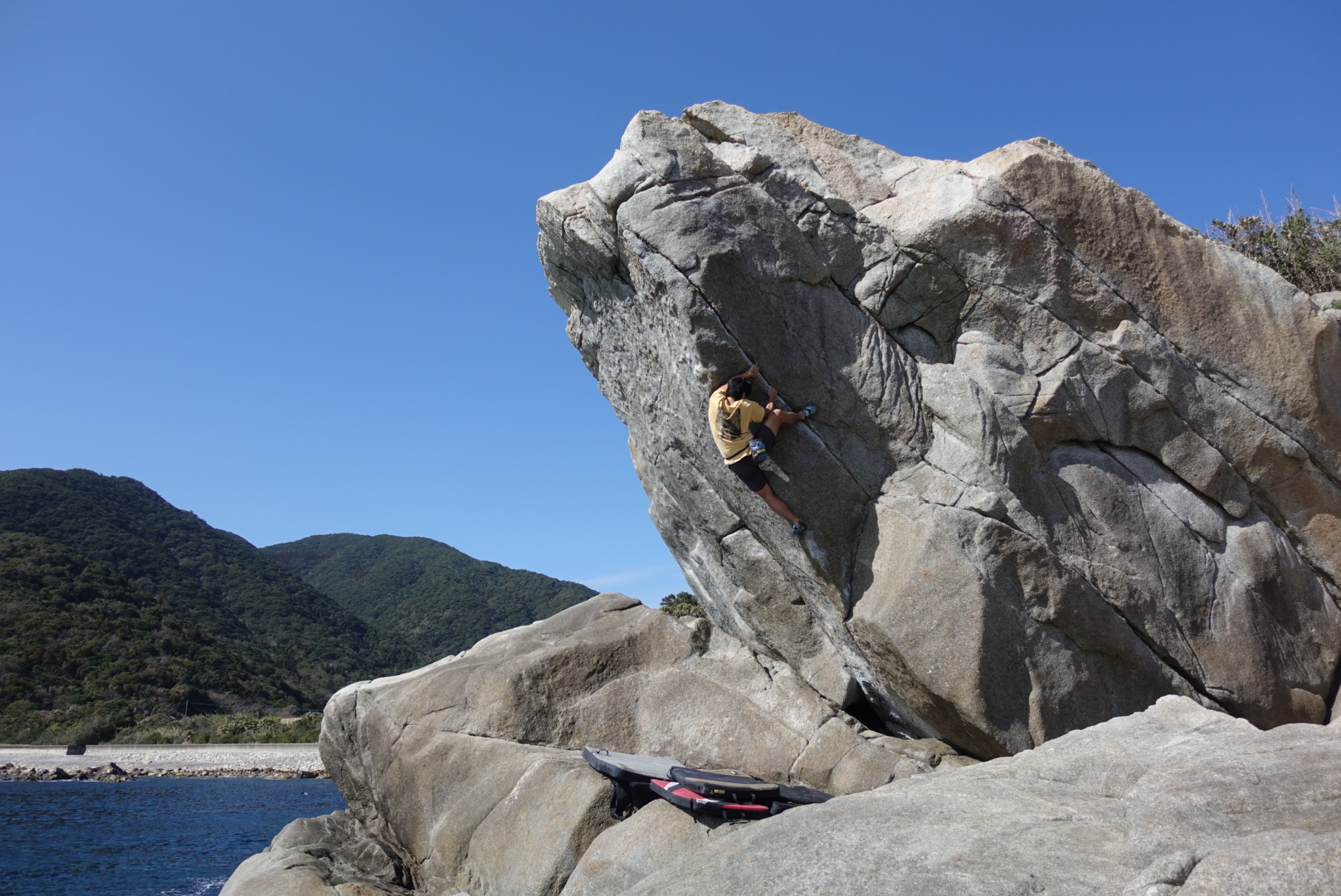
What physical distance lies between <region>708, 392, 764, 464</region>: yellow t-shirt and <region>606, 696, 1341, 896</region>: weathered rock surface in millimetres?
4029

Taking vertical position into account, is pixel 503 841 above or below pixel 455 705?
below

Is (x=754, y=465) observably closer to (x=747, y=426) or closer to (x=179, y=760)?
(x=747, y=426)

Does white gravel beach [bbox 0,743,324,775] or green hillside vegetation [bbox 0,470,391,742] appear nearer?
white gravel beach [bbox 0,743,324,775]

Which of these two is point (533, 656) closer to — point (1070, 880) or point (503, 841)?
point (503, 841)

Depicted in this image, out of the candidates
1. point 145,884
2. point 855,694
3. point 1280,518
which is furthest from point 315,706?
point 1280,518

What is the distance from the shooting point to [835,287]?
10180 mm

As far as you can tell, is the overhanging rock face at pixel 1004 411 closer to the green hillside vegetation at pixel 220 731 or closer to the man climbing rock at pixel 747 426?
the man climbing rock at pixel 747 426

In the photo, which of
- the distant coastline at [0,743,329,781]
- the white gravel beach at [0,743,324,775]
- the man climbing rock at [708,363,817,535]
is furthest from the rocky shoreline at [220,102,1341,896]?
the white gravel beach at [0,743,324,775]

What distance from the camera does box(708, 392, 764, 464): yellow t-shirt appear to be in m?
9.29

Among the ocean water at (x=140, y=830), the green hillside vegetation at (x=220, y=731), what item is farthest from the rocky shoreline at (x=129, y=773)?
the green hillside vegetation at (x=220, y=731)

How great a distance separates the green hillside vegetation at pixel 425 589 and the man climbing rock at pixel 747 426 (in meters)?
70.6

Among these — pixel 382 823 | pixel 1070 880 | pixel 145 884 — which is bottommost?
pixel 145 884

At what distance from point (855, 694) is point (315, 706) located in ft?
179

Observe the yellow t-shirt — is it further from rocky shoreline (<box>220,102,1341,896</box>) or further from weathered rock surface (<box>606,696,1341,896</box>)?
weathered rock surface (<box>606,696,1341,896</box>)
